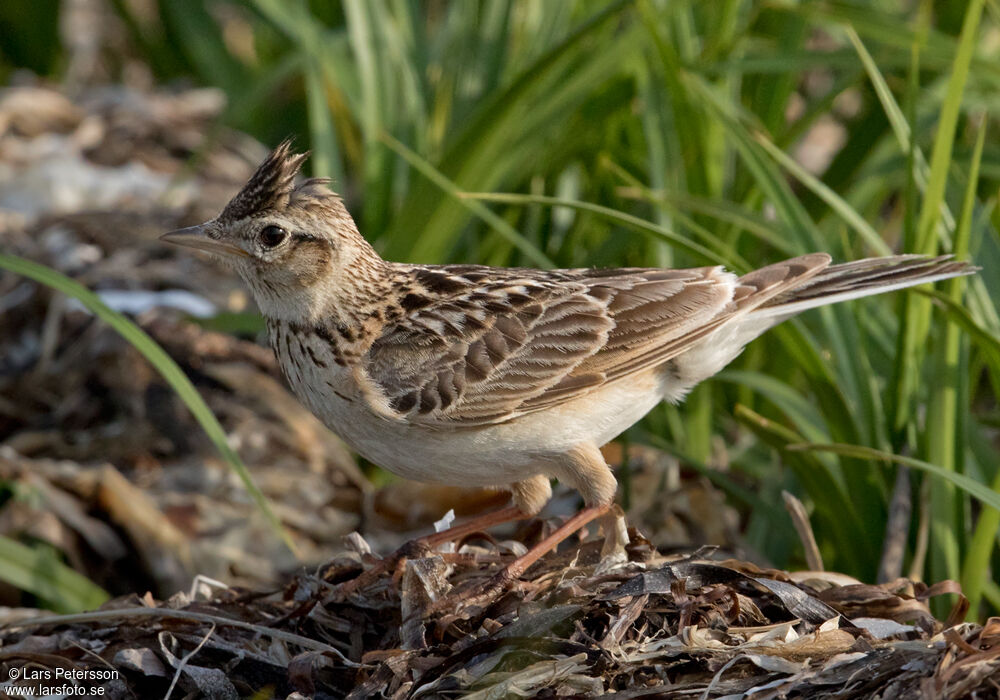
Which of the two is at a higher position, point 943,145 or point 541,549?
point 943,145

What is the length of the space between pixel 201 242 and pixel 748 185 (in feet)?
10.0

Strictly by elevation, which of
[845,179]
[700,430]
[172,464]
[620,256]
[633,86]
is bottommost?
[172,464]

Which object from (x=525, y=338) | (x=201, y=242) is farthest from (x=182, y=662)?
(x=525, y=338)

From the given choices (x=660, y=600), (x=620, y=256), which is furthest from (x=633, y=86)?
(x=660, y=600)

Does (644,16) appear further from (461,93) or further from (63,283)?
(63,283)

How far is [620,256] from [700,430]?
102 cm

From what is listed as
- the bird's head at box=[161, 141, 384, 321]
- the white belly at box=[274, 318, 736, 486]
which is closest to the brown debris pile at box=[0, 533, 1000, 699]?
the white belly at box=[274, 318, 736, 486]

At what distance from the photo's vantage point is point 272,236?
15.9 feet

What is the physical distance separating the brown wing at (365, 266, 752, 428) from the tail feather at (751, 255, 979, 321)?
23 centimetres

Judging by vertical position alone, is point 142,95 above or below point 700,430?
above

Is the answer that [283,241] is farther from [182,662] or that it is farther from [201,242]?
[182,662]

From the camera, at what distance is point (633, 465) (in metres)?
6.89

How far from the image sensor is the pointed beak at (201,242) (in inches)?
191

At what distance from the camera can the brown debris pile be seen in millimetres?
3674
